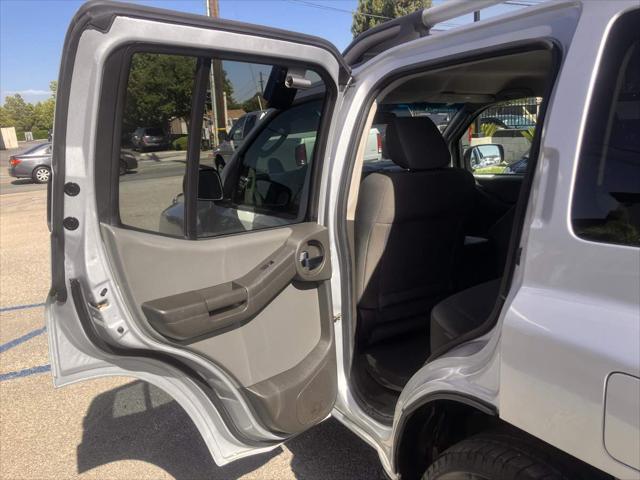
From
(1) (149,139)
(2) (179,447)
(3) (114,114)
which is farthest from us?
(2) (179,447)

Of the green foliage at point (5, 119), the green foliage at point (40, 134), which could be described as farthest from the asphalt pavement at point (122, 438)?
the green foliage at point (5, 119)

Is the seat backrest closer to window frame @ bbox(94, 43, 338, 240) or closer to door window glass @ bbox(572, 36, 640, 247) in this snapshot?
window frame @ bbox(94, 43, 338, 240)

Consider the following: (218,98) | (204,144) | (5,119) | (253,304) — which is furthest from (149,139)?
(5,119)

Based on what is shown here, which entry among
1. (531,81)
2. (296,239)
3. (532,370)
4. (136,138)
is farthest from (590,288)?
(531,81)

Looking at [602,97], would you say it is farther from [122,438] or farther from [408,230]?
[122,438]

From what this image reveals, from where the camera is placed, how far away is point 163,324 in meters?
1.70

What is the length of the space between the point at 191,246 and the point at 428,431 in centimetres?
110

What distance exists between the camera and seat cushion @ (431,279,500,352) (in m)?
1.98

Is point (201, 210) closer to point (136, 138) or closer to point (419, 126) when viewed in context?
Answer: point (136, 138)

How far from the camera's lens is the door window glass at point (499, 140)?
3.53 metres

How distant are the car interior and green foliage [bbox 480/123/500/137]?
992 millimetres

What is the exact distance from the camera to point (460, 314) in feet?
6.70

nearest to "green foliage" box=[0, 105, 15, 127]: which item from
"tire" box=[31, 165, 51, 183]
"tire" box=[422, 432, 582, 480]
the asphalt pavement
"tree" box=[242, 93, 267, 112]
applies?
"tire" box=[31, 165, 51, 183]

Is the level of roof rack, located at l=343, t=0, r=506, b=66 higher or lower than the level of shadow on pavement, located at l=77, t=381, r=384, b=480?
higher
